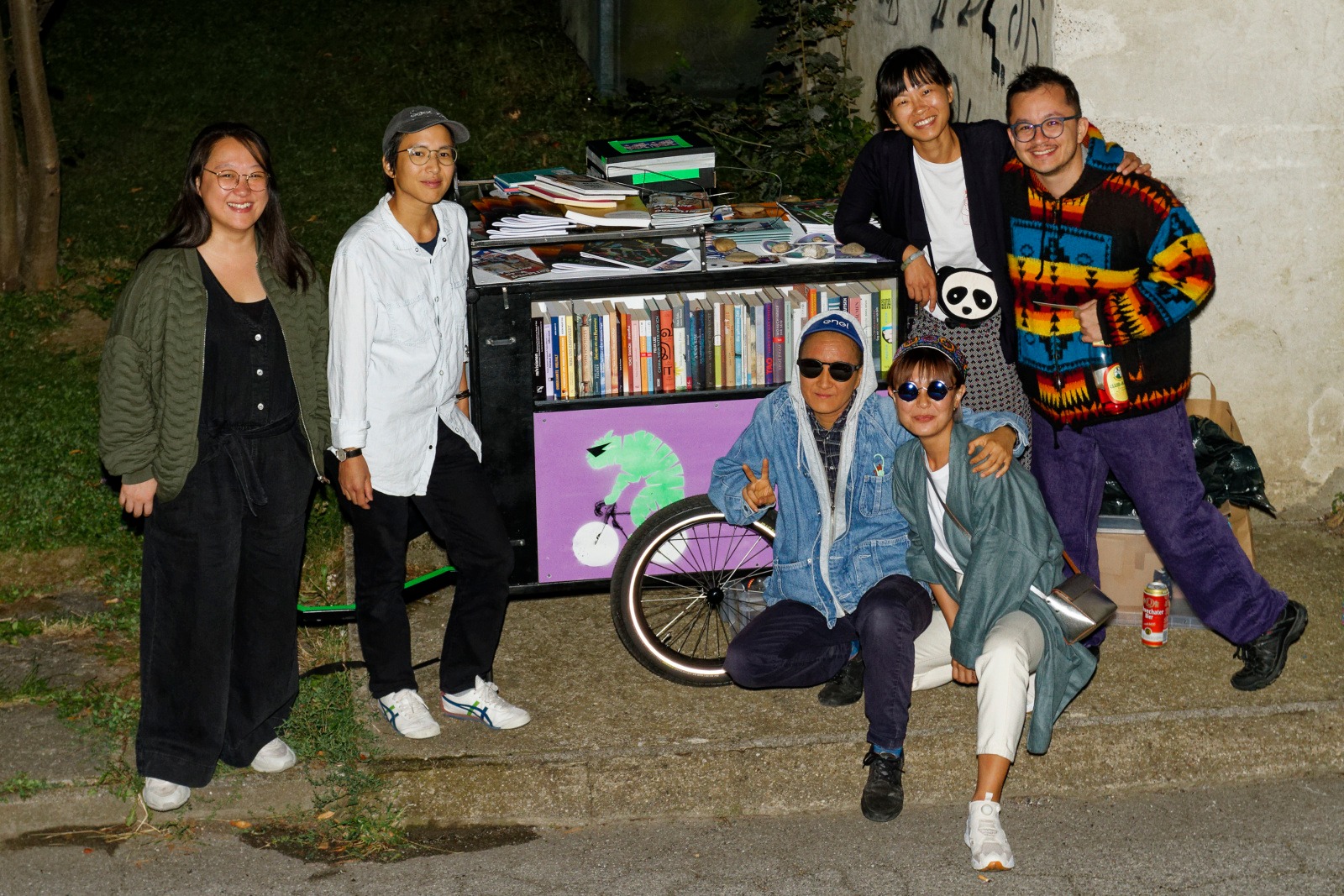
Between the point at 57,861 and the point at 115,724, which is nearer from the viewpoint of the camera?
the point at 57,861

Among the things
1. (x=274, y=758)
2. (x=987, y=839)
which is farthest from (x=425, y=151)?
(x=987, y=839)

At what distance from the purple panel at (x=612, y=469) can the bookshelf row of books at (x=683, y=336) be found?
4.2 inches

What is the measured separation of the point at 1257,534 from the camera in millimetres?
6586

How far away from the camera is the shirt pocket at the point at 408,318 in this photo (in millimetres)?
4758

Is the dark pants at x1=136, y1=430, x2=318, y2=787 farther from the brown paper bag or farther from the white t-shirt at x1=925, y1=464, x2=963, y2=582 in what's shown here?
the brown paper bag

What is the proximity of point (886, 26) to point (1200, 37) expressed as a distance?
326 cm

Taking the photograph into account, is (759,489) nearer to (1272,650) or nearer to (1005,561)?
(1005,561)

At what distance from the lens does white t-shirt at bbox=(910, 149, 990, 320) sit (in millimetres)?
5340

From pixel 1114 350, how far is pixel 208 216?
2938mm

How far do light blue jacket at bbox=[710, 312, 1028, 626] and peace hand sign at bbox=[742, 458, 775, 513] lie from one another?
23mm

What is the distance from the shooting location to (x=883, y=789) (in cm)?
490

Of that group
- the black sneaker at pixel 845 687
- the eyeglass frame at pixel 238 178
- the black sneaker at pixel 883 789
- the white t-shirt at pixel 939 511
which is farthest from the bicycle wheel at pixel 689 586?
the eyeglass frame at pixel 238 178

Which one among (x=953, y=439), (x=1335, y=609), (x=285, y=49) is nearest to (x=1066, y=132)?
(x=953, y=439)

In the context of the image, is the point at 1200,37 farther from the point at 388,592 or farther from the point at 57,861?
the point at 57,861
